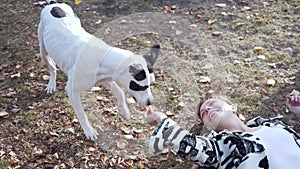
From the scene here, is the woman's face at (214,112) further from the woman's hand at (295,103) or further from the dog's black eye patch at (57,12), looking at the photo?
the dog's black eye patch at (57,12)

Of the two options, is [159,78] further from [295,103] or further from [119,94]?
[295,103]

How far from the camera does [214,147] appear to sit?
2.59 m

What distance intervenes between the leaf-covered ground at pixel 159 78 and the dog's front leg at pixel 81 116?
0.20ft

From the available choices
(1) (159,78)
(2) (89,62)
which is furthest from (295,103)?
(2) (89,62)

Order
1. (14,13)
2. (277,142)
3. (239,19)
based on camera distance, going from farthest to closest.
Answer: (14,13) → (239,19) → (277,142)

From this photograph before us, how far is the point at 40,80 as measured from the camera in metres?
4.00

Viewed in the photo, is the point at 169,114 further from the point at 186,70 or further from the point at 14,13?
the point at 14,13

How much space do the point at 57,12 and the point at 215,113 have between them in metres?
1.40

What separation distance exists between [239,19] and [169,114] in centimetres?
225

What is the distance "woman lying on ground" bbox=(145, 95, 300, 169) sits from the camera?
8.27 ft

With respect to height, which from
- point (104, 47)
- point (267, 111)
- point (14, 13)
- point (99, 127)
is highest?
point (104, 47)

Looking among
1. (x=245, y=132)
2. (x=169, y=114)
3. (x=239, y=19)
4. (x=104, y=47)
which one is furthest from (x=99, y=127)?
(x=239, y=19)

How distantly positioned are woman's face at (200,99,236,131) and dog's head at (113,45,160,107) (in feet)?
1.18

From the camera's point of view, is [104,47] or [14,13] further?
[14,13]
